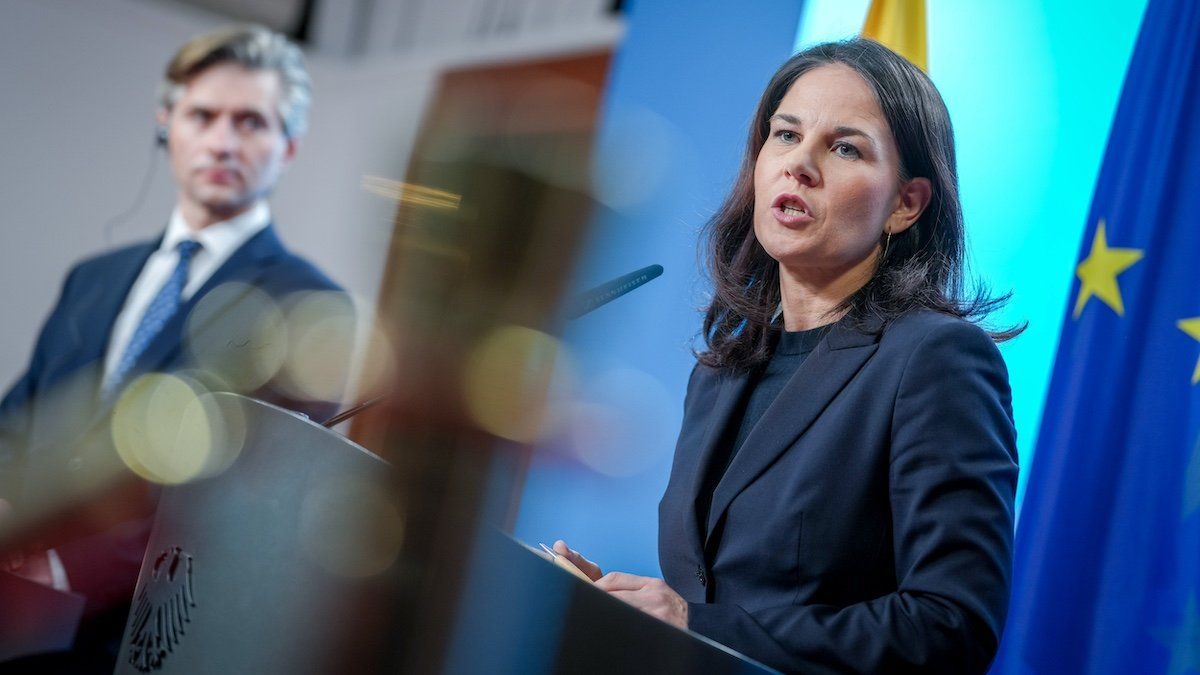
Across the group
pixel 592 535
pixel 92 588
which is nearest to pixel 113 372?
pixel 92 588

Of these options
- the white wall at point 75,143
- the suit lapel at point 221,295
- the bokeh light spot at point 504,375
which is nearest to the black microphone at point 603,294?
the bokeh light spot at point 504,375

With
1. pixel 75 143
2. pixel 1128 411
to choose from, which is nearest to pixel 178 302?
pixel 75 143

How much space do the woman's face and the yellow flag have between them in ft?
3.12

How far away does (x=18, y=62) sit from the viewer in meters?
2.55

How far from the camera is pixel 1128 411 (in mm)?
2006

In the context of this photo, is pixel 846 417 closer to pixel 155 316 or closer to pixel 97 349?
pixel 155 316

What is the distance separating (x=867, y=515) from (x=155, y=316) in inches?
72.8

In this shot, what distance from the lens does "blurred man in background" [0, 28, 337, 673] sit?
2.21m

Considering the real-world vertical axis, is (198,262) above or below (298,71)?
below

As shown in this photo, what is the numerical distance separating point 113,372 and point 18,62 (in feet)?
2.80

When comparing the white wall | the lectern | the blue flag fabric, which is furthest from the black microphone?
the white wall

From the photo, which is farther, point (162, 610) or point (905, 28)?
point (905, 28)

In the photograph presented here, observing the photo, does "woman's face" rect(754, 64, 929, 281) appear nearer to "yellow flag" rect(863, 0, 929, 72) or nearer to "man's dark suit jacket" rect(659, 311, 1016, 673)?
"man's dark suit jacket" rect(659, 311, 1016, 673)

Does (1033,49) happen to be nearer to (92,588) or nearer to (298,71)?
(298,71)
